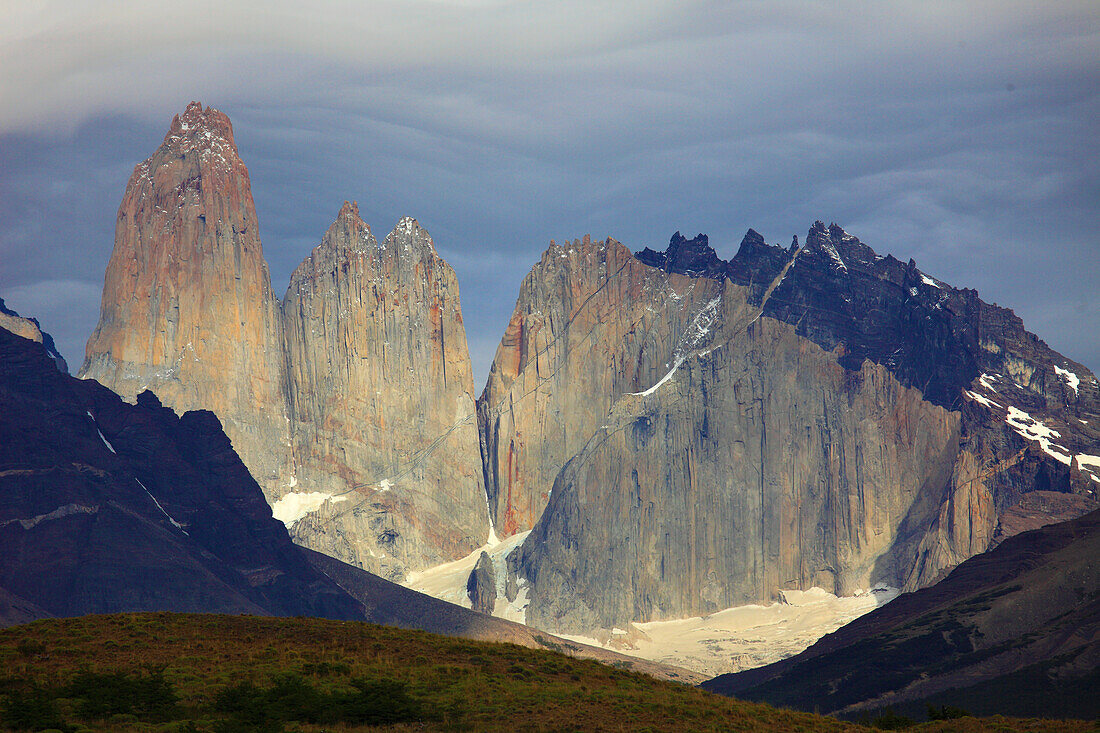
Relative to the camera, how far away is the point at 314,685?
69.1 meters

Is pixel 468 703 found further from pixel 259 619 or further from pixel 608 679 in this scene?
pixel 259 619

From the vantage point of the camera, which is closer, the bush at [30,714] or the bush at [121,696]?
the bush at [30,714]

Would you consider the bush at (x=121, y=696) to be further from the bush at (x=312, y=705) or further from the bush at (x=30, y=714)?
the bush at (x=312, y=705)

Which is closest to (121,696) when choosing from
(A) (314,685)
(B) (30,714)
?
(B) (30,714)

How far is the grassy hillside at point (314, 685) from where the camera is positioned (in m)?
63.7

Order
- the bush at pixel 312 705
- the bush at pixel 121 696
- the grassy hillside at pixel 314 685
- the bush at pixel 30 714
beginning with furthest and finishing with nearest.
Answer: the grassy hillside at pixel 314 685
the bush at pixel 121 696
the bush at pixel 312 705
the bush at pixel 30 714

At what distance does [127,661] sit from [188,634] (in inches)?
328

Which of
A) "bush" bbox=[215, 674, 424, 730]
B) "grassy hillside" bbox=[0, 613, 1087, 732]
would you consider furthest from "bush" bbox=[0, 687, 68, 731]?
"bush" bbox=[215, 674, 424, 730]

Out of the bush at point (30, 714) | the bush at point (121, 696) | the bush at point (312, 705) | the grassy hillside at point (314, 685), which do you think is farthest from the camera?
the grassy hillside at point (314, 685)

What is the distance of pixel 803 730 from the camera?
6938cm

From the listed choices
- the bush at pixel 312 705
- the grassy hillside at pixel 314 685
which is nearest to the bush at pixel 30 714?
the grassy hillside at pixel 314 685

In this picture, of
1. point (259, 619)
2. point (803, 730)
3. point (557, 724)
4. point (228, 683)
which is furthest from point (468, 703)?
point (259, 619)

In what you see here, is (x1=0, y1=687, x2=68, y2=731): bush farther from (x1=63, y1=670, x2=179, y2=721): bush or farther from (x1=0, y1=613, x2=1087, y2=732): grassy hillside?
(x1=63, y1=670, x2=179, y2=721): bush

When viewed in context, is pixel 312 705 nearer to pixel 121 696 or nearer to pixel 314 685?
pixel 314 685
